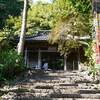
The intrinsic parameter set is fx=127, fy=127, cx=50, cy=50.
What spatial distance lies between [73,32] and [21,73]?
389 centimetres

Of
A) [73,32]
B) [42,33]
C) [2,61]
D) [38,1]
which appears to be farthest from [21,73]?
[38,1]

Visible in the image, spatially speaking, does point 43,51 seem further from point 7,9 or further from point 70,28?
point 7,9

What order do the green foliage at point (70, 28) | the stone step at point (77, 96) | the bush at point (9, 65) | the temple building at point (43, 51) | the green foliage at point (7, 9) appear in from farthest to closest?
the green foliage at point (7, 9) → the temple building at point (43, 51) → the green foliage at point (70, 28) → the bush at point (9, 65) → the stone step at point (77, 96)

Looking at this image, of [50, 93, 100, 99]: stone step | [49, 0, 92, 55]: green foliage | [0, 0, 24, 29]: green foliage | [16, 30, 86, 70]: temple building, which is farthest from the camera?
[0, 0, 24, 29]: green foliage

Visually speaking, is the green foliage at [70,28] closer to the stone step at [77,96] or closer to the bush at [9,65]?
the bush at [9,65]

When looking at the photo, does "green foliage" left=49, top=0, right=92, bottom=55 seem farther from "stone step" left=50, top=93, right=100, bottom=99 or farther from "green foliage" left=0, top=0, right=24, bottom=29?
"green foliage" left=0, top=0, right=24, bottom=29

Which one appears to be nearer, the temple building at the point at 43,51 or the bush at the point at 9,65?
the bush at the point at 9,65

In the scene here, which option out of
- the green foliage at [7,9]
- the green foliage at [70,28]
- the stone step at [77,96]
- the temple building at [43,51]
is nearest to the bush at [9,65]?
the stone step at [77,96]

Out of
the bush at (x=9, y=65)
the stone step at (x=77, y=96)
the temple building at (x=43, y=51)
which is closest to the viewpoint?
the stone step at (x=77, y=96)

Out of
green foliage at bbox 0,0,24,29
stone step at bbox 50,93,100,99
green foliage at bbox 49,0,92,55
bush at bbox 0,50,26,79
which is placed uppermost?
green foliage at bbox 0,0,24,29

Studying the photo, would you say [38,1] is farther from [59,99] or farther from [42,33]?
[59,99]

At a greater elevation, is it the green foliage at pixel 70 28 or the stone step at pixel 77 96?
the green foliage at pixel 70 28

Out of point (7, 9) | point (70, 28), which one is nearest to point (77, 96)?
point (70, 28)

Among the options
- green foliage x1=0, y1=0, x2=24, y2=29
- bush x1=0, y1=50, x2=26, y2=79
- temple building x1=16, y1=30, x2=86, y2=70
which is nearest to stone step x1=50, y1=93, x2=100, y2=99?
bush x1=0, y1=50, x2=26, y2=79
